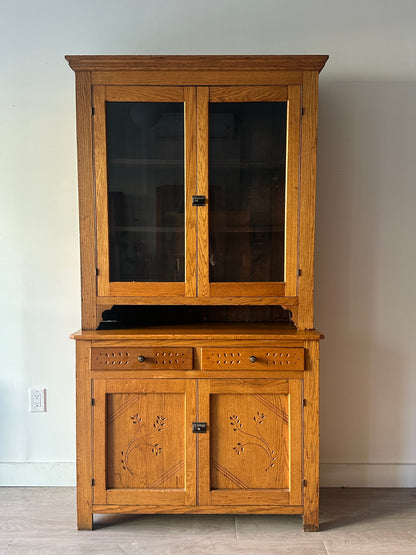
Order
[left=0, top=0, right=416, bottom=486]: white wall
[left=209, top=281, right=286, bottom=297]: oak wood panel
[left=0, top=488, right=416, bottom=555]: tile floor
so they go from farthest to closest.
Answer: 1. [left=0, top=0, right=416, bottom=486]: white wall
2. [left=209, top=281, right=286, bottom=297]: oak wood panel
3. [left=0, top=488, right=416, bottom=555]: tile floor

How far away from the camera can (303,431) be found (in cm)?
174

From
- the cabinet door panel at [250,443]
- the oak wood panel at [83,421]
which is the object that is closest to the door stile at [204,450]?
the cabinet door panel at [250,443]

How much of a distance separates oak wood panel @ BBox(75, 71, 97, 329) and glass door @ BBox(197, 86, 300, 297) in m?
0.45

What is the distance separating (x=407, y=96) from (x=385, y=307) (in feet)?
3.42

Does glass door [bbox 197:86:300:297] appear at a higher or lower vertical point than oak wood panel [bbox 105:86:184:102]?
lower

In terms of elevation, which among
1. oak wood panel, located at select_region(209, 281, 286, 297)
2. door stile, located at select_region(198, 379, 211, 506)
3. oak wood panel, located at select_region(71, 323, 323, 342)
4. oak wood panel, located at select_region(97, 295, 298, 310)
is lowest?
door stile, located at select_region(198, 379, 211, 506)

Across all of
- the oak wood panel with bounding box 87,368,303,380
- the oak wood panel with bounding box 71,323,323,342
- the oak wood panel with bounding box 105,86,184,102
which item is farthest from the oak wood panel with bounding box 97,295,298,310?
the oak wood panel with bounding box 105,86,184,102

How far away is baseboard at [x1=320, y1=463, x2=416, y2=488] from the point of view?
2.15 meters

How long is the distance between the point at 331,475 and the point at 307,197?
140cm

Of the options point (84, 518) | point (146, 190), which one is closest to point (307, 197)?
point (146, 190)

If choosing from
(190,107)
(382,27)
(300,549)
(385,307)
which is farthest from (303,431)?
(382,27)

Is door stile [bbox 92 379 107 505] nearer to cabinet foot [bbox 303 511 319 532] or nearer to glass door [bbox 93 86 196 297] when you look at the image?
glass door [bbox 93 86 196 297]

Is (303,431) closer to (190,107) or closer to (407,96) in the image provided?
(190,107)

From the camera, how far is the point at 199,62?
1.72 m
